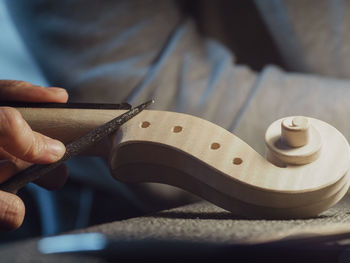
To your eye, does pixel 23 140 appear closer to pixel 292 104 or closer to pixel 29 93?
pixel 29 93

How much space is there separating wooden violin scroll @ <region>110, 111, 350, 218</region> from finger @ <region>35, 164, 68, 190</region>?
0.29ft

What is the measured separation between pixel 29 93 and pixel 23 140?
0.27 feet

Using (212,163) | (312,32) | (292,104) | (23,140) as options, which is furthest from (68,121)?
(312,32)

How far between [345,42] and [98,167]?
465 mm

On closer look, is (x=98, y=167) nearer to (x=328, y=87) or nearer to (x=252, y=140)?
(x=252, y=140)

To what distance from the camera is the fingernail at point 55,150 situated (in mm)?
453

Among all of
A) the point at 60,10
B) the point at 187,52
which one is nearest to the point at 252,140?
the point at 187,52

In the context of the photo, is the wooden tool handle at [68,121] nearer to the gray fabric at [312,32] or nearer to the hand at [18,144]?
the hand at [18,144]

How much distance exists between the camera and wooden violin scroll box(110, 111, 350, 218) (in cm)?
42

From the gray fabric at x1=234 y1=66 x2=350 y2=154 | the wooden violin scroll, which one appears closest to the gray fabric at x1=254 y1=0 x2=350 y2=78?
the gray fabric at x1=234 y1=66 x2=350 y2=154

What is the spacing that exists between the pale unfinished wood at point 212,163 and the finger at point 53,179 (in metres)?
0.06

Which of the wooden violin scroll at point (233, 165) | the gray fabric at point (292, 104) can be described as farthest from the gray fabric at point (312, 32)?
the wooden violin scroll at point (233, 165)

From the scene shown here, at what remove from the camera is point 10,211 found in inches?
19.3

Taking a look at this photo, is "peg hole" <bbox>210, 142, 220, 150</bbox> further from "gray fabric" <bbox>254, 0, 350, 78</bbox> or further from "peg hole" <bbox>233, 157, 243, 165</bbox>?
"gray fabric" <bbox>254, 0, 350, 78</bbox>
